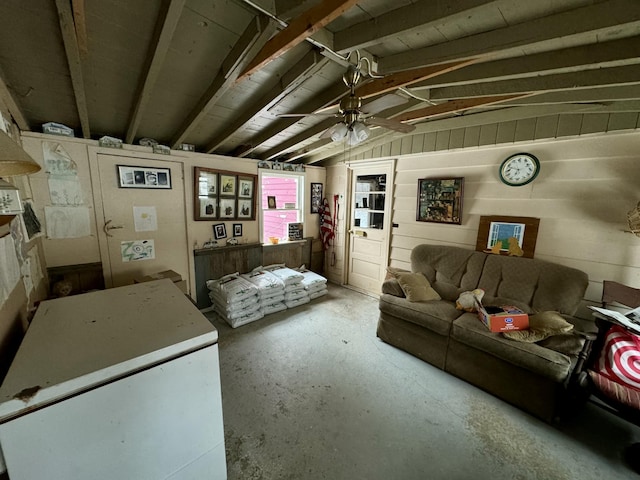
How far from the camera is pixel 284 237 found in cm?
446

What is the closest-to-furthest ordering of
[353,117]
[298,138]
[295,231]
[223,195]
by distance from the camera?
[353,117] < [298,138] < [223,195] < [295,231]

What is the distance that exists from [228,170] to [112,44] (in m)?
1.97

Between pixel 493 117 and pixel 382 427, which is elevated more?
pixel 493 117

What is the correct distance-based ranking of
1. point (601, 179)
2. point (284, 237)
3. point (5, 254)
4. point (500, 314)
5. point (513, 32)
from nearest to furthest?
point (5, 254), point (513, 32), point (500, 314), point (601, 179), point (284, 237)

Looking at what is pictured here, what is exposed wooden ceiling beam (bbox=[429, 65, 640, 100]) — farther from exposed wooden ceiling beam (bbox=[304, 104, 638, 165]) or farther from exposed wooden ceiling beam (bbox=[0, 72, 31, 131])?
exposed wooden ceiling beam (bbox=[0, 72, 31, 131])

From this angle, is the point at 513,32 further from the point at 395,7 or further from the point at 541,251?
the point at 541,251

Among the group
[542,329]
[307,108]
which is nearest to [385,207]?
[307,108]

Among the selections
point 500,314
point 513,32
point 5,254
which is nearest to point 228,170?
point 5,254

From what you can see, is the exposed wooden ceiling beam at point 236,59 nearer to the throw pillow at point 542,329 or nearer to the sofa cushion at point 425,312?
the sofa cushion at point 425,312

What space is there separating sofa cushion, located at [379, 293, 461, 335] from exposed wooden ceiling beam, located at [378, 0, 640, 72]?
2064 millimetres

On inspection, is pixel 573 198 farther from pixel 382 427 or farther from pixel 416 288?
pixel 382 427

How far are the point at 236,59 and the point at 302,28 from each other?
1.93ft

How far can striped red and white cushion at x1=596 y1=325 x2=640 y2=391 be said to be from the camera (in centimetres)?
158

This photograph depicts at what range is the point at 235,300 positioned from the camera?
3039 mm
